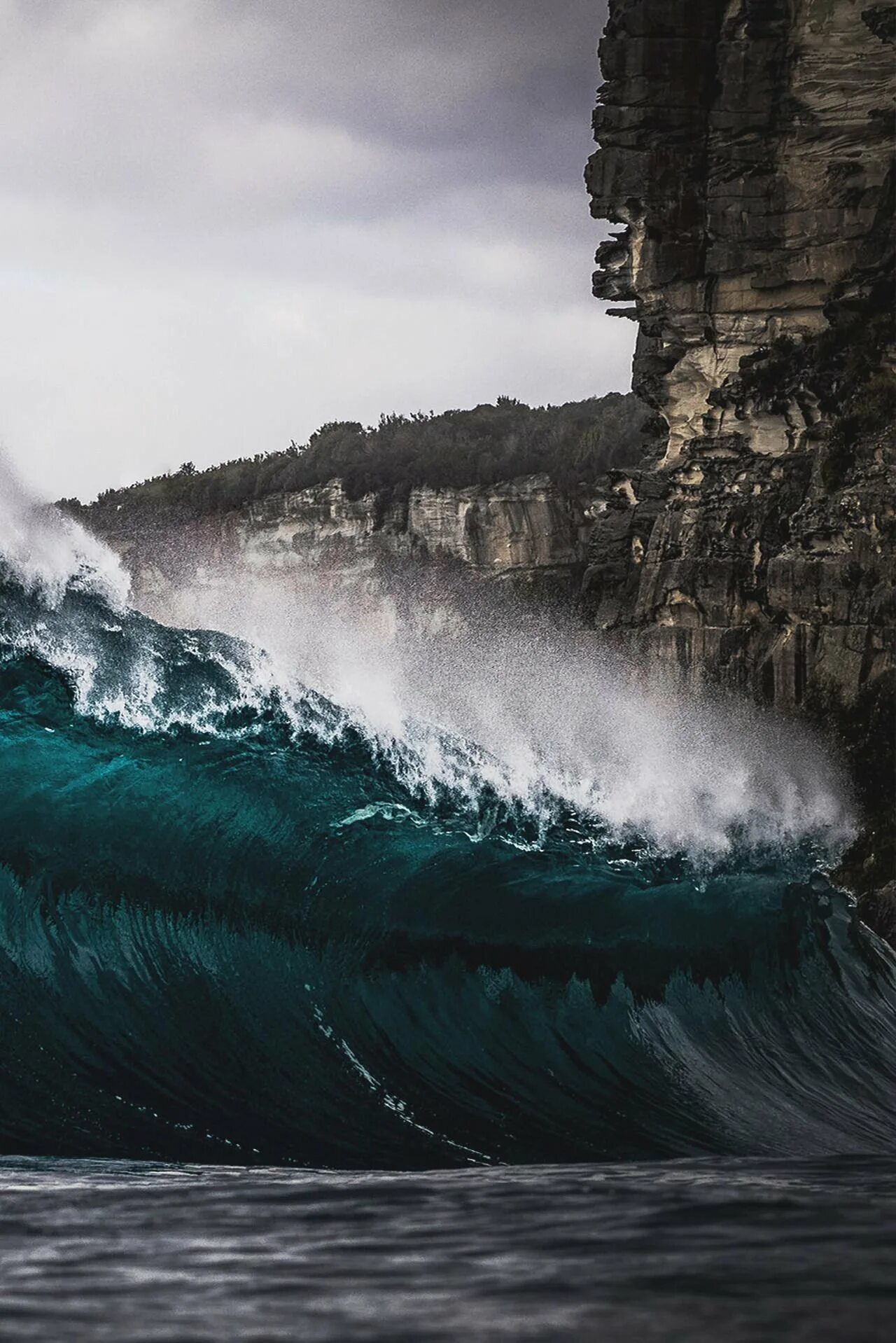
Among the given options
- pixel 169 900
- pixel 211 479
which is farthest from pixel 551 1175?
pixel 211 479

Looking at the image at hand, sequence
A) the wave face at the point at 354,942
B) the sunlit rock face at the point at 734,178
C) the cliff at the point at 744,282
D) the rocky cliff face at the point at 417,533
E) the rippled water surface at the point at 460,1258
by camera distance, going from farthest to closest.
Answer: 1. the rocky cliff face at the point at 417,533
2. the sunlit rock face at the point at 734,178
3. the cliff at the point at 744,282
4. the wave face at the point at 354,942
5. the rippled water surface at the point at 460,1258

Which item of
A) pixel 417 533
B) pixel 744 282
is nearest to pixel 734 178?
pixel 744 282

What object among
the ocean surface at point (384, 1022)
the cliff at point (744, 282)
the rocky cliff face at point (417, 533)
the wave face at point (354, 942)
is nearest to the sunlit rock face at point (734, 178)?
the cliff at point (744, 282)

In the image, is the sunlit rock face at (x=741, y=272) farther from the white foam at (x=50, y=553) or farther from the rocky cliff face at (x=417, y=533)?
the rocky cliff face at (x=417, y=533)

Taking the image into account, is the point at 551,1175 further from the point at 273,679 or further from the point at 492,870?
the point at 273,679

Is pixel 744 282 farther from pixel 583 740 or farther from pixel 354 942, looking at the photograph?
pixel 354 942

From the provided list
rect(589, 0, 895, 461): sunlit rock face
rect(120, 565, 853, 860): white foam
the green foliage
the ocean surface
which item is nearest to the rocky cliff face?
the green foliage
